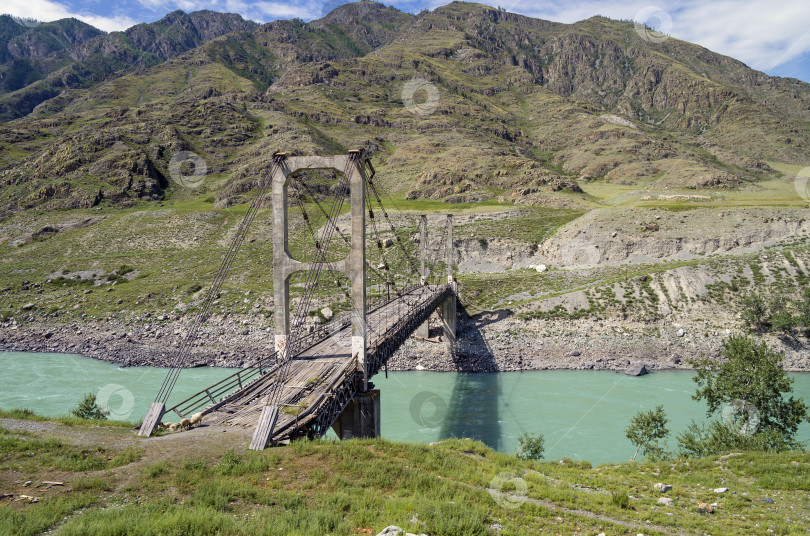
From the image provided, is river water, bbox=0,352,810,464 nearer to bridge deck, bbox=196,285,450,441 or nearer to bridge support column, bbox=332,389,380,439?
bridge deck, bbox=196,285,450,441

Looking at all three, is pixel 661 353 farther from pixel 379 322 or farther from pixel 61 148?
pixel 61 148

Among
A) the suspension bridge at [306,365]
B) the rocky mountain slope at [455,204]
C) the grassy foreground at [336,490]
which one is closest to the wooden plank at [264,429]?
the suspension bridge at [306,365]

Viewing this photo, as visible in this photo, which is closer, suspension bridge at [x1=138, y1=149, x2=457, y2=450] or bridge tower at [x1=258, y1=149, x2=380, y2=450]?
suspension bridge at [x1=138, y1=149, x2=457, y2=450]

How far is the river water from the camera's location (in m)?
16.9

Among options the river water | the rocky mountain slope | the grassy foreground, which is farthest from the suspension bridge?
the rocky mountain slope

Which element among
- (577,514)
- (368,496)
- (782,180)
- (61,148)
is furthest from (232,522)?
(782,180)

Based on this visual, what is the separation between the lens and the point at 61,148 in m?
75.2

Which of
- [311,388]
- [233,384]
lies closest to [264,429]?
[311,388]

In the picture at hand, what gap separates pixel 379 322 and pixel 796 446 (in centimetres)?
1496

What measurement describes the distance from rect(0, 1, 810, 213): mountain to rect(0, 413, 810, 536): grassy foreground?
54.5m

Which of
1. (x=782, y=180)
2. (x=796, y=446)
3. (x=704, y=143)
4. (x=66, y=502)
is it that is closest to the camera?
(x=66, y=502)

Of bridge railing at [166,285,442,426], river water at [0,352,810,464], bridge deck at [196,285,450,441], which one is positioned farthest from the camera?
river water at [0,352,810,464]

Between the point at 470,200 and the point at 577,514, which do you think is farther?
the point at 470,200

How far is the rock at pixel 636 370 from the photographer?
2463 cm
